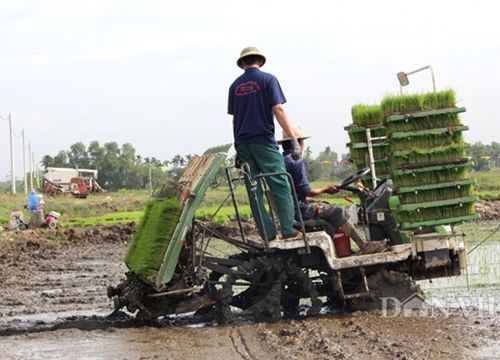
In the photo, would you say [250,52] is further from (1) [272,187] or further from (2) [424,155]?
(2) [424,155]

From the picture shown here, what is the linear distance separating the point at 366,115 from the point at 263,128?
2.11m

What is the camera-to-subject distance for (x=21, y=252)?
18219 millimetres

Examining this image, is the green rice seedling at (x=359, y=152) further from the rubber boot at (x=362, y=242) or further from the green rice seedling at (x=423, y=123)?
the rubber boot at (x=362, y=242)

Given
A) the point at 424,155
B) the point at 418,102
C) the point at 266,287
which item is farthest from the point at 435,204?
the point at 266,287

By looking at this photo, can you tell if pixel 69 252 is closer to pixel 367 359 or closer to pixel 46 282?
pixel 46 282

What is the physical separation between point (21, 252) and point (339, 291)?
11800mm

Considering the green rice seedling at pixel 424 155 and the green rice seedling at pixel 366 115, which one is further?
the green rice seedling at pixel 366 115

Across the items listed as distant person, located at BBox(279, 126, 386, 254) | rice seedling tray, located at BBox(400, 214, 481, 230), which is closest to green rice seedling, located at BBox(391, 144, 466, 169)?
rice seedling tray, located at BBox(400, 214, 481, 230)

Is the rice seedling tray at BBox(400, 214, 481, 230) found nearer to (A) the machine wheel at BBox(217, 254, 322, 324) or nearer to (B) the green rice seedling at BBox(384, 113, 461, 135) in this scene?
(B) the green rice seedling at BBox(384, 113, 461, 135)

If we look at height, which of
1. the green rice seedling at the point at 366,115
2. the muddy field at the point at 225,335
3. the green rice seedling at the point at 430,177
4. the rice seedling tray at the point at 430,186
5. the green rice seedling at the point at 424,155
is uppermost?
the green rice seedling at the point at 366,115

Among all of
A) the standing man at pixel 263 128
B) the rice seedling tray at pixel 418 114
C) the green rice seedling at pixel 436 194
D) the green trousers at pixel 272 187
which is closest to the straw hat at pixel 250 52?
the standing man at pixel 263 128

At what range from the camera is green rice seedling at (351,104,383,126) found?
9492 mm

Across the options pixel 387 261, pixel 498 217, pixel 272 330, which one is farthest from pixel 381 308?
pixel 498 217

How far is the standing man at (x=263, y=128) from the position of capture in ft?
25.8
